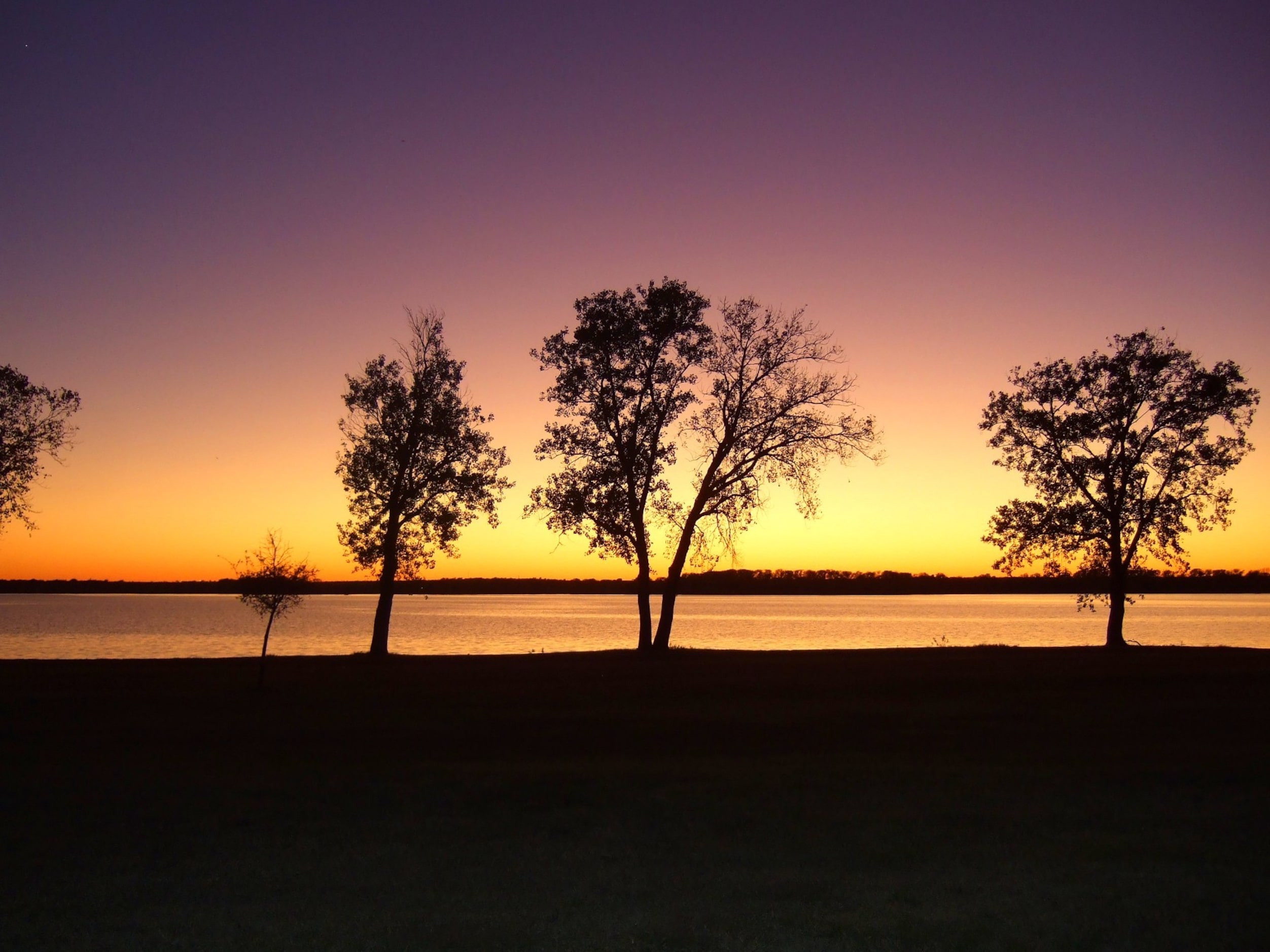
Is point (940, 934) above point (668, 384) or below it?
below

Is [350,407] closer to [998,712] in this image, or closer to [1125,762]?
[998,712]

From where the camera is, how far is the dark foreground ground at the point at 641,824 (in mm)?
9109

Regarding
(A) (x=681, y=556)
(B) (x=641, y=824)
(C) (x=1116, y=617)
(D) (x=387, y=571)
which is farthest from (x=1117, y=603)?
(B) (x=641, y=824)

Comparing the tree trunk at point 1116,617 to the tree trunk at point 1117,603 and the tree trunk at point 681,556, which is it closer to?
the tree trunk at point 1117,603

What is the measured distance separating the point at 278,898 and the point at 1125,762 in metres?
13.6

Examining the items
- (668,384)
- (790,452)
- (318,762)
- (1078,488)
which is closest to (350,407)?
(668,384)

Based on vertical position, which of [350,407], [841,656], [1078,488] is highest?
[350,407]

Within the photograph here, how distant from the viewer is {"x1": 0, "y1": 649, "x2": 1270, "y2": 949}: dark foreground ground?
29.9 ft

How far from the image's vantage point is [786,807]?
13758mm

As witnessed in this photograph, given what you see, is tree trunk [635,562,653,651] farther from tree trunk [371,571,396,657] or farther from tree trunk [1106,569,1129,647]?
tree trunk [1106,569,1129,647]

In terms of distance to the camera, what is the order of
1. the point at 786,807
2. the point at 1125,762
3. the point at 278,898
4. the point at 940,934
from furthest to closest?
the point at 1125,762 → the point at 786,807 → the point at 278,898 → the point at 940,934

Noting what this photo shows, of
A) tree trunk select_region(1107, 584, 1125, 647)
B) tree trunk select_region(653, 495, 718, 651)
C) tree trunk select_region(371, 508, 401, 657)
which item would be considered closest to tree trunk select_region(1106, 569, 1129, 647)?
tree trunk select_region(1107, 584, 1125, 647)

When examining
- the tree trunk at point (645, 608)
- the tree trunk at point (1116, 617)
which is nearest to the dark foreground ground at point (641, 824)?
the tree trunk at point (645, 608)

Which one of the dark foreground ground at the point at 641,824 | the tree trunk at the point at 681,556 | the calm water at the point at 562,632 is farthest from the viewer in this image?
the calm water at the point at 562,632
